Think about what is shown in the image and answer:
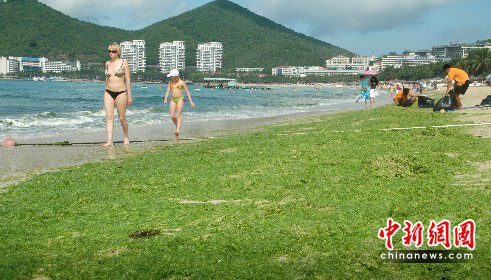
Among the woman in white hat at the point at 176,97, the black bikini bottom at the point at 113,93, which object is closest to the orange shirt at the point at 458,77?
the woman in white hat at the point at 176,97

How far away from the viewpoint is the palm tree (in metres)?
130

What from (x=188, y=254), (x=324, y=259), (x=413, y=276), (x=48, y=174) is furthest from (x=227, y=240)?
(x=48, y=174)

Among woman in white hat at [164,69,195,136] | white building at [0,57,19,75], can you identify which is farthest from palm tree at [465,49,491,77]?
white building at [0,57,19,75]

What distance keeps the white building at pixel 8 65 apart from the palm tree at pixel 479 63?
520 feet

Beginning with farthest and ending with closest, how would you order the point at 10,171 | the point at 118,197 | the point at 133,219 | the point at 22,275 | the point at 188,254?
the point at 10,171, the point at 118,197, the point at 133,219, the point at 188,254, the point at 22,275

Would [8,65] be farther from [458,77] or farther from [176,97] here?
[458,77]

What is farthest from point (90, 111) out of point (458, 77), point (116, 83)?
point (458, 77)

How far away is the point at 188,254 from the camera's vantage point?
392 centimetres

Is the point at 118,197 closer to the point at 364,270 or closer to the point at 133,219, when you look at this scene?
the point at 133,219

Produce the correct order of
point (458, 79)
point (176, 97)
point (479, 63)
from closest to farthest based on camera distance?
point (176, 97)
point (458, 79)
point (479, 63)

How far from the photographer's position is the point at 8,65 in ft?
634

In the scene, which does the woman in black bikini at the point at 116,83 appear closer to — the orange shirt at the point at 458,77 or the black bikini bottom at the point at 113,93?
the black bikini bottom at the point at 113,93

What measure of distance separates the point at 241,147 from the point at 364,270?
6576 millimetres

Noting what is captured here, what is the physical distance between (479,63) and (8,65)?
163 metres
